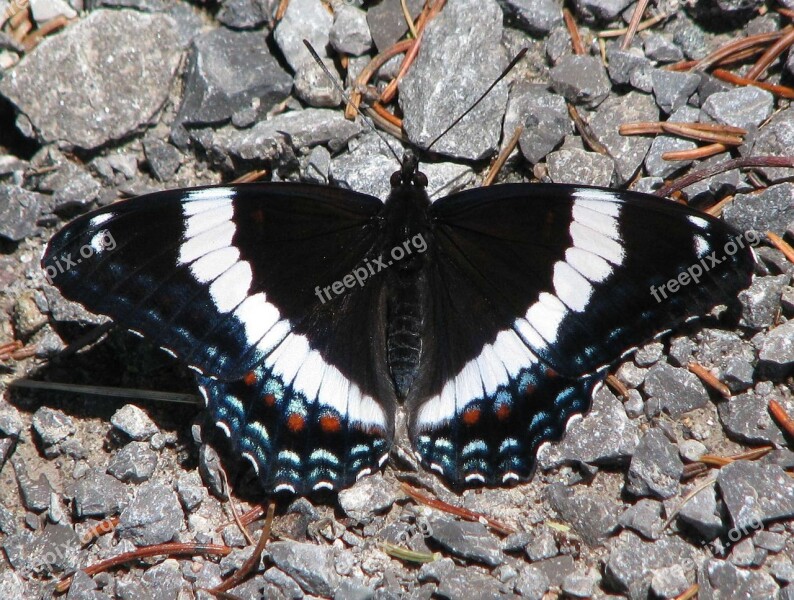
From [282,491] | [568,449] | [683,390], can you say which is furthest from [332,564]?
[683,390]

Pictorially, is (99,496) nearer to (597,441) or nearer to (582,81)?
(597,441)

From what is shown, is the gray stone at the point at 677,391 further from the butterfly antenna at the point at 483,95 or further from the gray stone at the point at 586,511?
the butterfly antenna at the point at 483,95

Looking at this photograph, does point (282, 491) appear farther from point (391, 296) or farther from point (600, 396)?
point (600, 396)

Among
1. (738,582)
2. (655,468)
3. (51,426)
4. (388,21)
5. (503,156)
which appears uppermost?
(388,21)

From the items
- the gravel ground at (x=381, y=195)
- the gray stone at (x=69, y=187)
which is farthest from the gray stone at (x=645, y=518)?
the gray stone at (x=69, y=187)

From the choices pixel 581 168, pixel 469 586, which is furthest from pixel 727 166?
pixel 469 586
